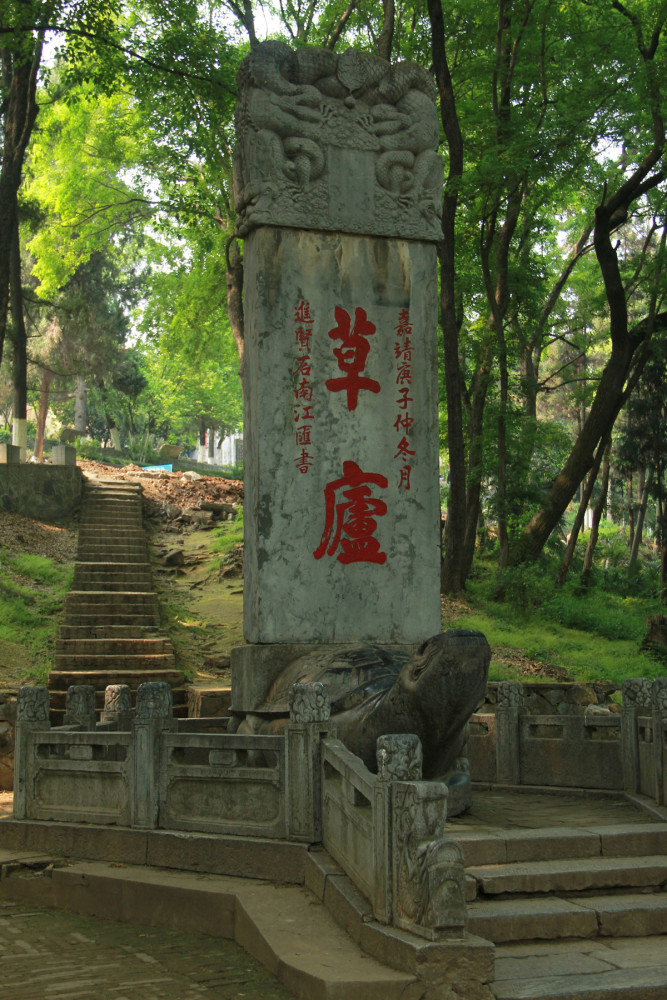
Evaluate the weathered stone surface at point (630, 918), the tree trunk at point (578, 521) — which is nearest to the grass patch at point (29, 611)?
the weathered stone surface at point (630, 918)

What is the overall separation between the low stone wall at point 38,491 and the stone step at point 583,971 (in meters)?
15.2

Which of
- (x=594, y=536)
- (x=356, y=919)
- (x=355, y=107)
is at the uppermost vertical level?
(x=355, y=107)

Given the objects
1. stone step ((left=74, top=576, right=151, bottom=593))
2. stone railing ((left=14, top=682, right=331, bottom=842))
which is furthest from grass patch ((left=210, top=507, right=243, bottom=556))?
stone railing ((left=14, top=682, right=331, bottom=842))

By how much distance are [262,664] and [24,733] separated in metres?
1.70

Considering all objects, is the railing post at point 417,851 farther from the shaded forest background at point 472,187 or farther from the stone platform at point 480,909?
the shaded forest background at point 472,187

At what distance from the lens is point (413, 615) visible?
284 inches

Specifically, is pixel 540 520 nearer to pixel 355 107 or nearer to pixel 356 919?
pixel 355 107

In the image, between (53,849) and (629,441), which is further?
(629,441)

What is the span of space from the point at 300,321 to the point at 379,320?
2.07 feet

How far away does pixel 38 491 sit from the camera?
18.1 metres

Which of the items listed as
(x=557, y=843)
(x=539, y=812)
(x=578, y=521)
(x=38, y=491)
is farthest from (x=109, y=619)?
(x=557, y=843)

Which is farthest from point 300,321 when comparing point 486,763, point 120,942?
point 120,942

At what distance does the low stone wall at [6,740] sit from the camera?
370 inches

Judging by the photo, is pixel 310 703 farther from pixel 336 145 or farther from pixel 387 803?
pixel 336 145
